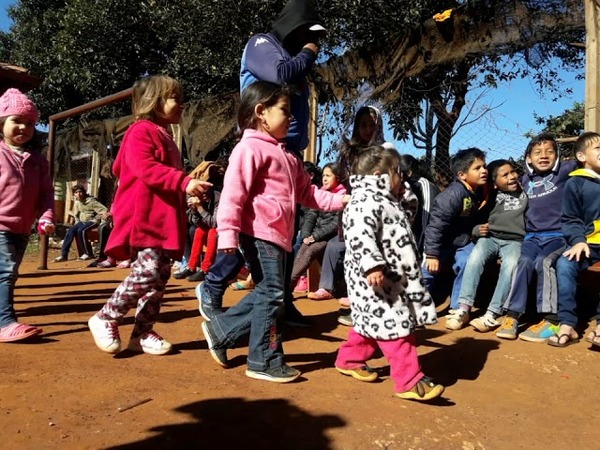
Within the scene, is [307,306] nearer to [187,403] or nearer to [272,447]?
[187,403]

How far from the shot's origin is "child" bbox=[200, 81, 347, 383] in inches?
108

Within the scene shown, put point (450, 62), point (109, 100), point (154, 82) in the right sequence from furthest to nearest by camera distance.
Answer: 1. point (109, 100)
2. point (450, 62)
3. point (154, 82)

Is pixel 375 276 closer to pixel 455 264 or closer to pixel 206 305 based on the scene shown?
pixel 206 305

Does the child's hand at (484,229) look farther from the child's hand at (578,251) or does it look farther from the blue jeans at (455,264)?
the child's hand at (578,251)

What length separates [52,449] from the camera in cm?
193

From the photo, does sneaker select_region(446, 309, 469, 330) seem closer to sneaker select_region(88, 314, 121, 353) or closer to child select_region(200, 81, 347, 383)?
child select_region(200, 81, 347, 383)

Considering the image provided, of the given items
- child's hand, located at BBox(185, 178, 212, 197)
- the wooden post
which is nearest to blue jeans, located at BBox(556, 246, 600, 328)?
the wooden post

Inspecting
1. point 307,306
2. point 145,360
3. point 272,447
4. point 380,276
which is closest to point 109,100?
point 307,306

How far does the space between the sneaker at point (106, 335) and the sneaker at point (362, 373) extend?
1.29m

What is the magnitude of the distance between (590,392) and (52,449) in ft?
8.94

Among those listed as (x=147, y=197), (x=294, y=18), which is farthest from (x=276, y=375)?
(x=294, y=18)

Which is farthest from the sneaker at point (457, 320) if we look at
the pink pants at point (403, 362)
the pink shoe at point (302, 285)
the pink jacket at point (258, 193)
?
the pink shoe at point (302, 285)

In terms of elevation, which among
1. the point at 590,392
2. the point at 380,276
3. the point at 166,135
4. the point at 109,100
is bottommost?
the point at 590,392

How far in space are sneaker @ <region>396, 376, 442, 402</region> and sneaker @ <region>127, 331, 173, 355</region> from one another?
1.43 m
